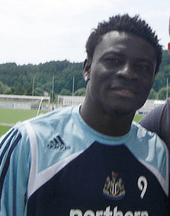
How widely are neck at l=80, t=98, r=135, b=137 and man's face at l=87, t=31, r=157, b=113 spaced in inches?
2.3

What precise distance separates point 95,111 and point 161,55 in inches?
21.5

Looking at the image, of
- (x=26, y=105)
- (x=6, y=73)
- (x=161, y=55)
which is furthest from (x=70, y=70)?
(x=161, y=55)

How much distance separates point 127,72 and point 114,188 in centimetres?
64

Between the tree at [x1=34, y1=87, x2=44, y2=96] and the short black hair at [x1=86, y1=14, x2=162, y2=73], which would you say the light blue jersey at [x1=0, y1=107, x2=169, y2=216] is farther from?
the tree at [x1=34, y1=87, x2=44, y2=96]

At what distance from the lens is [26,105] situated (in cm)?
2252

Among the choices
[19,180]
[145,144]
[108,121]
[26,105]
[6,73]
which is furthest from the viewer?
[6,73]

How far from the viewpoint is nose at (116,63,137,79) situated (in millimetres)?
1469

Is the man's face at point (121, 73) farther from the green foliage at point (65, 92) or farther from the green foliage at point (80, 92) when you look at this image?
the green foliage at point (65, 92)

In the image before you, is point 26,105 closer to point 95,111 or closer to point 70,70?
point 95,111

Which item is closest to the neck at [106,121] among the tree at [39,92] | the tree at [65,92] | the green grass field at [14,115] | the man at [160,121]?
the man at [160,121]

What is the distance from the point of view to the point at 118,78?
148cm

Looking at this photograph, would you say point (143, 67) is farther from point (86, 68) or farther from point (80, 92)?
point (80, 92)

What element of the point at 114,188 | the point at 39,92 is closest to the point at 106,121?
the point at 114,188

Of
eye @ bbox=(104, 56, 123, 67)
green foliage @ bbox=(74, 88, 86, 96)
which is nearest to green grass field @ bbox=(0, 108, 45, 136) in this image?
eye @ bbox=(104, 56, 123, 67)
